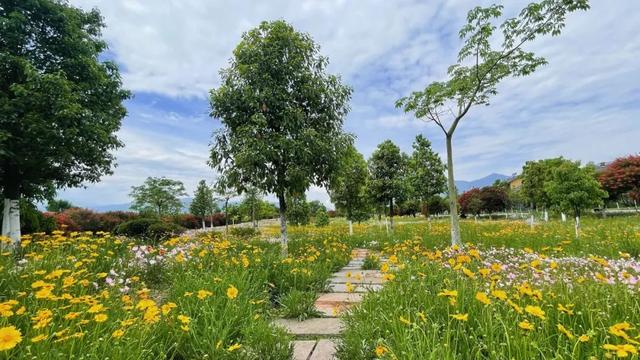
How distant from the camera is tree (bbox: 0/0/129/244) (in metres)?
9.18

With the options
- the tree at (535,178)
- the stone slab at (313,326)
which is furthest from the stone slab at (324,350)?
the tree at (535,178)

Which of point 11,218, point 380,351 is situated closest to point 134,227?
point 11,218

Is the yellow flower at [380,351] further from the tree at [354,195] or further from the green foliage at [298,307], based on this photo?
the tree at [354,195]

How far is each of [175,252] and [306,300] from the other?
3040 mm

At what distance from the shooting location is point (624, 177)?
30.2m

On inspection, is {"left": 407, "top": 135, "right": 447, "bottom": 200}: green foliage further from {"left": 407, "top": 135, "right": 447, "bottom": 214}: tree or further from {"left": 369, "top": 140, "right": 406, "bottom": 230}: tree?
{"left": 369, "top": 140, "right": 406, "bottom": 230}: tree

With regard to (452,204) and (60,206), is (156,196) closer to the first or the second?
(60,206)

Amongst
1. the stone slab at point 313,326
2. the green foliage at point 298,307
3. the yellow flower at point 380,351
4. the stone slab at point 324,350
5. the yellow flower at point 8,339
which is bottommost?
the stone slab at point 313,326

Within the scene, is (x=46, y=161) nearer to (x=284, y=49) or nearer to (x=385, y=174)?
(x=284, y=49)

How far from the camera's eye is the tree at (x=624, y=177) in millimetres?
29984

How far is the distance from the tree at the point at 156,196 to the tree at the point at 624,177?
44.1 meters

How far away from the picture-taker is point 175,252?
20.3ft

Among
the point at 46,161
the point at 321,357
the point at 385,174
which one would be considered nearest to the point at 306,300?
the point at 321,357

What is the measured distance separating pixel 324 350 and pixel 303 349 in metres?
0.21
